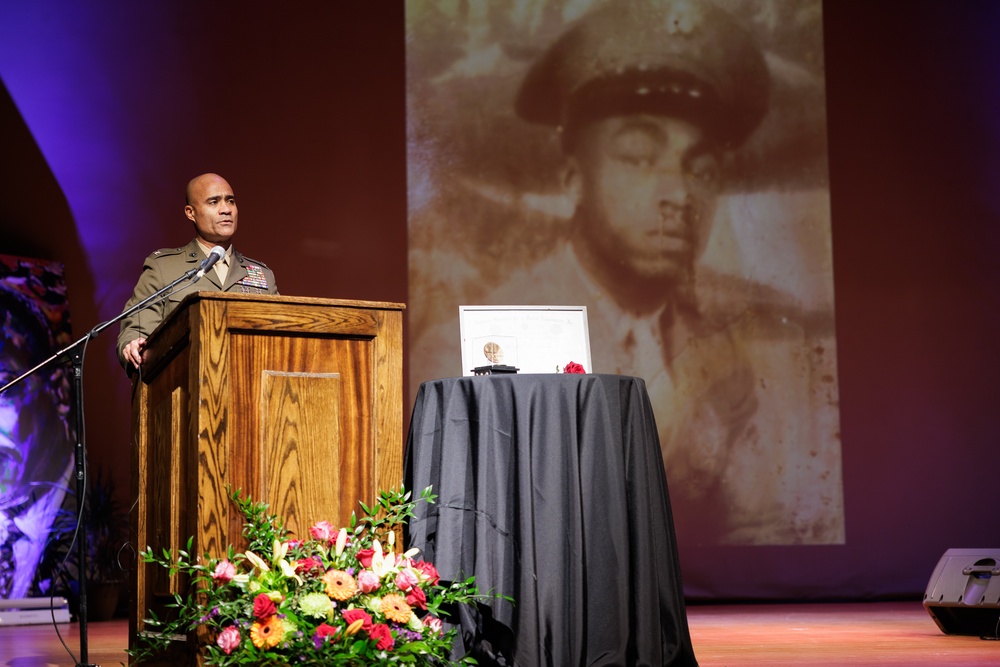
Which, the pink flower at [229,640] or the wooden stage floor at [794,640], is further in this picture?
the wooden stage floor at [794,640]

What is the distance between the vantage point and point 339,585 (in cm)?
229

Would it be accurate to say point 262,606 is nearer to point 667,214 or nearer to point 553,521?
point 553,521

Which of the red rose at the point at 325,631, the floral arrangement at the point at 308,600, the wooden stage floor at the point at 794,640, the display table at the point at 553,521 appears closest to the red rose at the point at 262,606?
the floral arrangement at the point at 308,600

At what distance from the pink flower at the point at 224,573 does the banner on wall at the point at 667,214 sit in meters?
3.35

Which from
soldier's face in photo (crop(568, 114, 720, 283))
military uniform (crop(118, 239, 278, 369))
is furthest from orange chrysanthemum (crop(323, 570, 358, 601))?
soldier's face in photo (crop(568, 114, 720, 283))

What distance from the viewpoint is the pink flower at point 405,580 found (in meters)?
2.35

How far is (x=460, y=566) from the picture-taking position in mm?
2791

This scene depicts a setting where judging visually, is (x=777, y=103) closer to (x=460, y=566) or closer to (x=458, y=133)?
(x=458, y=133)

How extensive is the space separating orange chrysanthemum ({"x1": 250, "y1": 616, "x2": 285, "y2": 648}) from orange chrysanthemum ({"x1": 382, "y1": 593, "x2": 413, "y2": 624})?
0.22m

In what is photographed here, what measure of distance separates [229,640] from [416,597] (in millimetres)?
412

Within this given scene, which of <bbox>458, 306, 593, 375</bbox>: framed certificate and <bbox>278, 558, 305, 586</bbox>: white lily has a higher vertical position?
<bbox>458, 306, 593, 375</bbox>: framed certificate

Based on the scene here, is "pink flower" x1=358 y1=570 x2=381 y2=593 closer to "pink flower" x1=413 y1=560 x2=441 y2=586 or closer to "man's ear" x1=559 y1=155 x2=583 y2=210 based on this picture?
"pink flower" x1=413 y1=560 x2=441 y2=586

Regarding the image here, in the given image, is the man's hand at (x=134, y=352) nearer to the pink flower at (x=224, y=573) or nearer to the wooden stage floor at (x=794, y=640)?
the pink flower at (x=224, y=573)

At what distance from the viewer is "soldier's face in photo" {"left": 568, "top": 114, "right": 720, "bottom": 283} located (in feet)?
18.8
